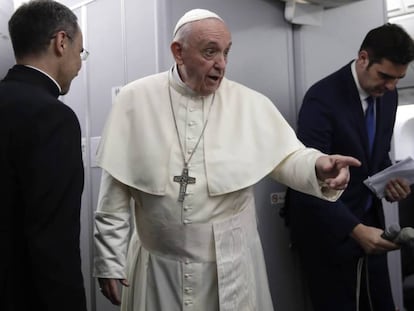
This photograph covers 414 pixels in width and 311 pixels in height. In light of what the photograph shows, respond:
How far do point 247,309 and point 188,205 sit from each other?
0.49 metres

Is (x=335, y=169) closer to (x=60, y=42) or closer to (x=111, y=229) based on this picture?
(x=111, y=229)

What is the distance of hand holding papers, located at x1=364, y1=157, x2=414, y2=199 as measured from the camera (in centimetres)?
230

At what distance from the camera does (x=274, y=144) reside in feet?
6.30

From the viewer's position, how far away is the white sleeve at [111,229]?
1.80 meters

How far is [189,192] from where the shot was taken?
1.78 meters

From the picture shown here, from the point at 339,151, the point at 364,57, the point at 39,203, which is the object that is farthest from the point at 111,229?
the point at 364,57

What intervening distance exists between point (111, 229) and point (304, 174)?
2.66ft

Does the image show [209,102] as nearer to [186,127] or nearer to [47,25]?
[186,127]

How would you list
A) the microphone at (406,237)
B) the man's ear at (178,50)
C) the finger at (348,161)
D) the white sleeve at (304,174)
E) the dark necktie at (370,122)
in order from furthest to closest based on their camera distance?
1. the dark necktie at (370,122)
2. the microphone at (406,237)
3. the man's ear at (178,50)
4. the white sleeve at (304,174)
5. the finger at (348,161)

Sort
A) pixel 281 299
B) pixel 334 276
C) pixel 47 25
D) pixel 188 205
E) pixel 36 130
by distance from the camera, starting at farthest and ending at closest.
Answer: pixel 281 299 → pixel 334 276 → pixel 188 205 → pixel 47 25 → pixel 36 130

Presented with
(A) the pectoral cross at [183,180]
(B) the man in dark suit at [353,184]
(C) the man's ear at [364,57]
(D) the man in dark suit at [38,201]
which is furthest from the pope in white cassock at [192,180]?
(C) the man's ear at [364,57]

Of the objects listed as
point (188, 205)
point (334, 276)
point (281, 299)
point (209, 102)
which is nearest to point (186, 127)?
point (209, 102)

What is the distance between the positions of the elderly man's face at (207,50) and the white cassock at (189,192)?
0.12 metres

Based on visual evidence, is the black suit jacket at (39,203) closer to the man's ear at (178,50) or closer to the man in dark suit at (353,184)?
the man's ear at (178,50)
